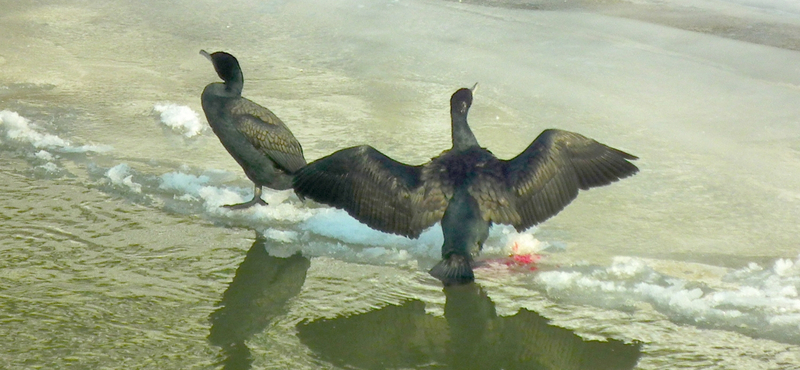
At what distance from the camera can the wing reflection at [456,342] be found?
309 centimetres

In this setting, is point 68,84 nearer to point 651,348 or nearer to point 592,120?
point 592,120

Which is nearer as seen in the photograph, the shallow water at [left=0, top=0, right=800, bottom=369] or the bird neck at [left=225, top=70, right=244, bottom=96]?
the shallow water at [left=0, top=0, right=800, bottom=369]

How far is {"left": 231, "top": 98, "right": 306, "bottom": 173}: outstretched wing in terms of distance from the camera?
4.45 meters

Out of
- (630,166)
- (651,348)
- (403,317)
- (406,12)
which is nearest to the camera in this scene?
(651,348)

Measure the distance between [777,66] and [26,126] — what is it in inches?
201

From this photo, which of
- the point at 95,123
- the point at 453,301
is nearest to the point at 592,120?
the point at 453,301

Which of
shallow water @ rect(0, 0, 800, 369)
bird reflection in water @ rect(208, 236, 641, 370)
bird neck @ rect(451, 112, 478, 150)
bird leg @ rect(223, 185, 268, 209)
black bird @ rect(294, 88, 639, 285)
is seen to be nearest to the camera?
bird reflection in water @ rect(208, 236, 641, 370)

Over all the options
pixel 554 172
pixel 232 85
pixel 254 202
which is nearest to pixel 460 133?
pixel 554 172

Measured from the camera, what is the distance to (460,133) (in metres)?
4.02

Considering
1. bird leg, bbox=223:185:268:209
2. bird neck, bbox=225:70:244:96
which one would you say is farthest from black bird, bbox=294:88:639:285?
bird neck, bbox=225:70:244:96

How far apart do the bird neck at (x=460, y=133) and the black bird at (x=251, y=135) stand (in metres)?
0.90

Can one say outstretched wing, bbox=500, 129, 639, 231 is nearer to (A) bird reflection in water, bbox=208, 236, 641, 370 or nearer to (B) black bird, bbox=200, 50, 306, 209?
(A) bird reflection in water, bbox=208, 236, 641, 370

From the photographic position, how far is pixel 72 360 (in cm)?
295

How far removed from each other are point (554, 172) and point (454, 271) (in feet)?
2.34
